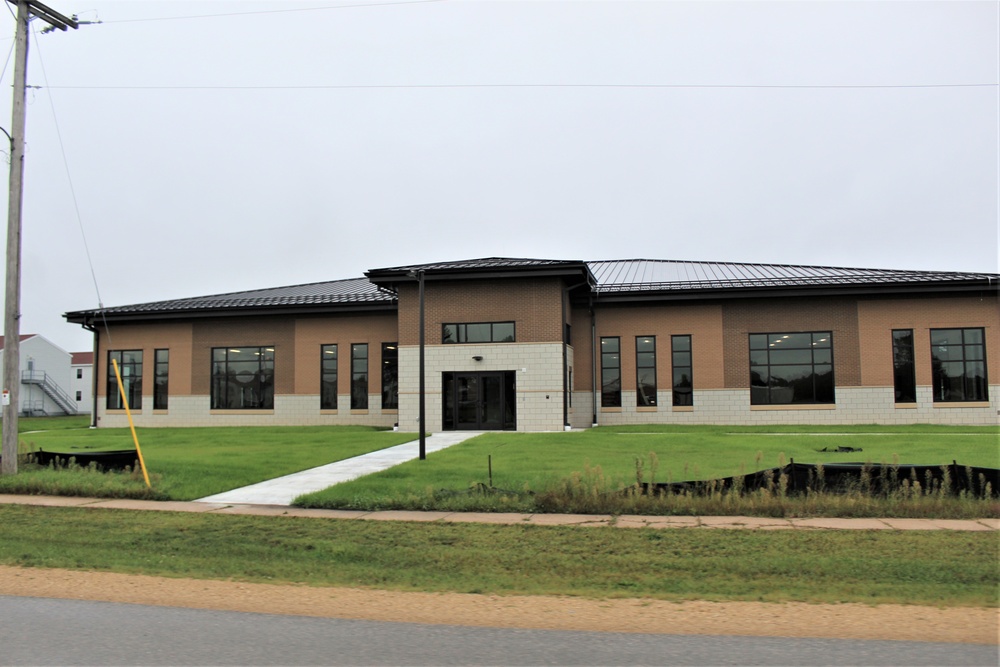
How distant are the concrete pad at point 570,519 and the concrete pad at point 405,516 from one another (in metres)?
1.48

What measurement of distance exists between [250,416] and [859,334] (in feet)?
90.5

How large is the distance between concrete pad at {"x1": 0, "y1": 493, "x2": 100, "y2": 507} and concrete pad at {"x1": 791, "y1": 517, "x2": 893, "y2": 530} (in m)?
12.0

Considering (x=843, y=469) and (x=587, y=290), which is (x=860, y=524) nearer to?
(x=843, y=469)

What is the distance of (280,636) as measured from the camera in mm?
5887

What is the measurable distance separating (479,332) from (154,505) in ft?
60.4

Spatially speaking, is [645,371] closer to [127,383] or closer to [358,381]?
[358,381]

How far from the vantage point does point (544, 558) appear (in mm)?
8844

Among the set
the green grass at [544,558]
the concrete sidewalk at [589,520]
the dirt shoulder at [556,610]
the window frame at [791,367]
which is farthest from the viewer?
the window frame at [791,367]

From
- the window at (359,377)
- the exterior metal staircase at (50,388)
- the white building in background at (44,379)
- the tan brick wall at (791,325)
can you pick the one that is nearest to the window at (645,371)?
the tan brick wall at (791,325)

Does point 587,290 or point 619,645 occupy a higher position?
point 587,290

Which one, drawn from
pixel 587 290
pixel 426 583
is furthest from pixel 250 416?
pixel 426 583

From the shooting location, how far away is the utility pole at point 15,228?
16359 millimetres

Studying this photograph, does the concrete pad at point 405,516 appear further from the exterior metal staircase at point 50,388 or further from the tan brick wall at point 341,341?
the exterior metal staircase at point 50,388

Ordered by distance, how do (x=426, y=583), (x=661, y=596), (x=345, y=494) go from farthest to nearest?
(x=345, y=494) < (x=426, y=583) < (x=661, y=596)
